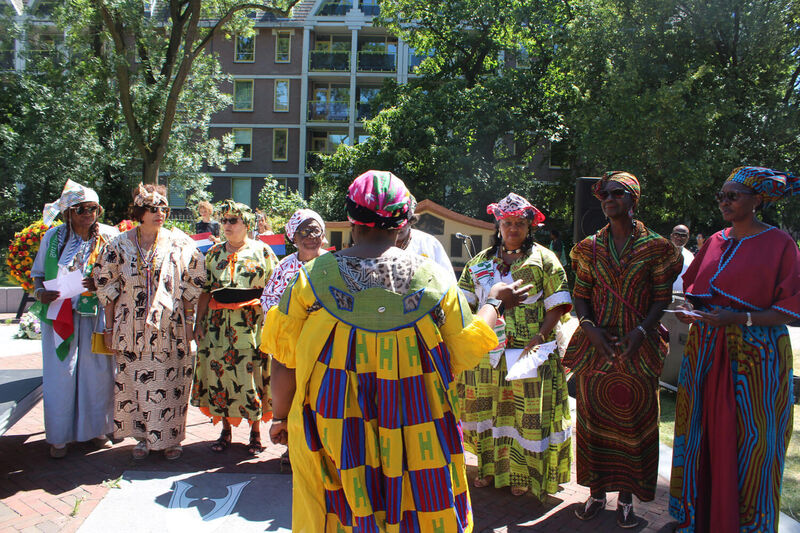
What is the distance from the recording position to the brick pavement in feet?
13.1

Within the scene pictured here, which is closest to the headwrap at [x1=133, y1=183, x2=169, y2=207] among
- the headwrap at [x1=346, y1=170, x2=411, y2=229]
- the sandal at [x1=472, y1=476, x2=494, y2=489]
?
the headwrap at [x1=346, y1=170, x2=411, y2=229]

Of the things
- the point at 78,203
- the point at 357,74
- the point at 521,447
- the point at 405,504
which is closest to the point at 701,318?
the point at 521,447

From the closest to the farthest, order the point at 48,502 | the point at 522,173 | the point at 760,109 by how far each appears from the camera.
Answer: the point at 48,502, the point at 760,109, the point at 522,173

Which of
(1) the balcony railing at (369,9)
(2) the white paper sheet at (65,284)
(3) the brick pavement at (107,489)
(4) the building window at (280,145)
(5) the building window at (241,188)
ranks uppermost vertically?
(1) the balcony railing at (369,9)

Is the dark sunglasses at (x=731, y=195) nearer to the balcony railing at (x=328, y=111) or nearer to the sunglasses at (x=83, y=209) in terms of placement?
the sunglasses at (x=83, y=209)

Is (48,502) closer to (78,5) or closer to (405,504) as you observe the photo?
(405,504)

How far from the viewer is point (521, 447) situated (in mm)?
4383

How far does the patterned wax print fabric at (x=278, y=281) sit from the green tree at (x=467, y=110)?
16906 mm

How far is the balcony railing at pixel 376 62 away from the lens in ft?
106

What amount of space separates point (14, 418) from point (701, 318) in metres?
4.87

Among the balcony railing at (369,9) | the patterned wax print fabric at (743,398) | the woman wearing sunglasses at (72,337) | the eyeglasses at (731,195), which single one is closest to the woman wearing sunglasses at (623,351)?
the patterned wax print fabric at (743,398)

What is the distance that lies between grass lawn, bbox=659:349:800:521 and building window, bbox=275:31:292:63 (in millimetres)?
31045

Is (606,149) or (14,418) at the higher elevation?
(606,149)

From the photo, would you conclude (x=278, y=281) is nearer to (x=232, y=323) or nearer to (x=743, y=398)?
(x=232, y=323)
